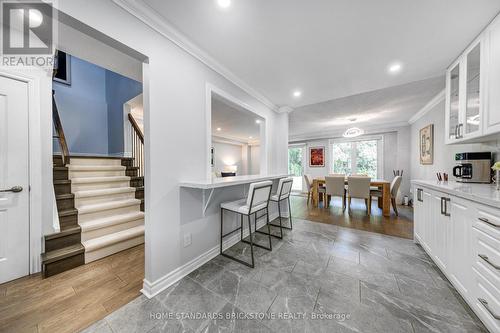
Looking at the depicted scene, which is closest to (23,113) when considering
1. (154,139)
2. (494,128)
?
(154,139)

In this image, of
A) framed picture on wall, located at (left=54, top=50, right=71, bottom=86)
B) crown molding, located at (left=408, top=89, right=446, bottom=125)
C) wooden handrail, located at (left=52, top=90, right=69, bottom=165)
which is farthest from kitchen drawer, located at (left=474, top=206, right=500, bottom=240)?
framed picture on wall, located at (left=54, top=50, right=71, bottom=86)

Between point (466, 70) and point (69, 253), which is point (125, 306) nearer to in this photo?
point (69, 253)

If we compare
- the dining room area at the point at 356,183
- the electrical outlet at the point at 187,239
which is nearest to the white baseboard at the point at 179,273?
the electrical outlet at the point at 187,239

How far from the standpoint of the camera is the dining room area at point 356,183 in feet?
11.4

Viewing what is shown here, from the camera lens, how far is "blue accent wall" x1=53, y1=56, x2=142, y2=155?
3.66 meters

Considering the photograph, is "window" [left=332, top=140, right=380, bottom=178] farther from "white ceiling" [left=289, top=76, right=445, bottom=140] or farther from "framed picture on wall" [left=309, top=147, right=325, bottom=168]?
"white ceiling" [left=289, top=76, right=445, bottom=140]

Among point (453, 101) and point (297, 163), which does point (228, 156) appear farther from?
point (453, 101)

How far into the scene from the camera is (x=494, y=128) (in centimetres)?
149

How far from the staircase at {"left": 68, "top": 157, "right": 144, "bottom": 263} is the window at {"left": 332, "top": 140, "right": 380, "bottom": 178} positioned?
20.2 feet

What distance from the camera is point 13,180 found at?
5.38 feet

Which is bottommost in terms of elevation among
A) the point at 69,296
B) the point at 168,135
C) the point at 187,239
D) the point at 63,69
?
the point at 69,296

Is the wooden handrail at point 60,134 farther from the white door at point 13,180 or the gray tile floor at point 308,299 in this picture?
the gray tile floor at point 308,299

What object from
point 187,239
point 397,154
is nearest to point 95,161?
point 187,239

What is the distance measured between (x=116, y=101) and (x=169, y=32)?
3.19 meters
